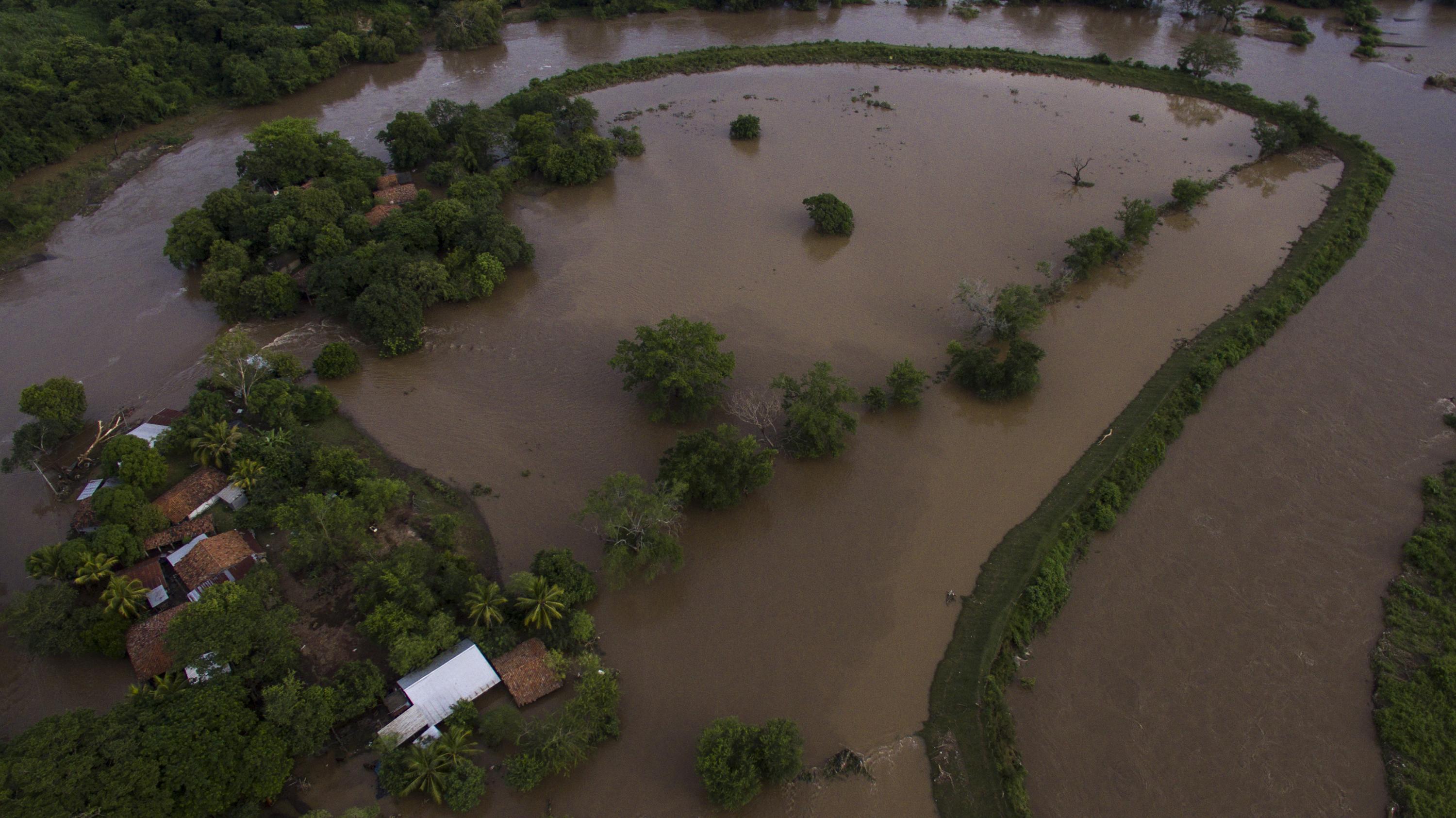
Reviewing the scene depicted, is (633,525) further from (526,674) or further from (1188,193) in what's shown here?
(1188,193)

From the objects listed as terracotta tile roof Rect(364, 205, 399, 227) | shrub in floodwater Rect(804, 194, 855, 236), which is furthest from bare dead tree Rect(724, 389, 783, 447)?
terracotta tile roof Rect(364, 205, 399, 227)

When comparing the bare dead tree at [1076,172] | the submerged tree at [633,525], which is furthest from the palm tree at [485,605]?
the bare dead tree at [1076,172]

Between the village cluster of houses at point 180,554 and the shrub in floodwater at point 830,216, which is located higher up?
the shrub in floodwater at point 830,216

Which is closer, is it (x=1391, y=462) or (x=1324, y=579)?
(x=1324, y=579)

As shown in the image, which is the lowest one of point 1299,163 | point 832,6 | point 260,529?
point 260,529

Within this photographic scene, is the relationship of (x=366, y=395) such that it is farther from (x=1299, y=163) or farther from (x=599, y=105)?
(x=1299, y=163)

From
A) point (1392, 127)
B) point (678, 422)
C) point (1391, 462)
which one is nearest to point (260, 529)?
point (678, 422)

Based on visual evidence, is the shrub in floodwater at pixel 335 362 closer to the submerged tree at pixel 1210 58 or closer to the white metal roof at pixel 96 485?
the white metal roof at pixel 96 485
